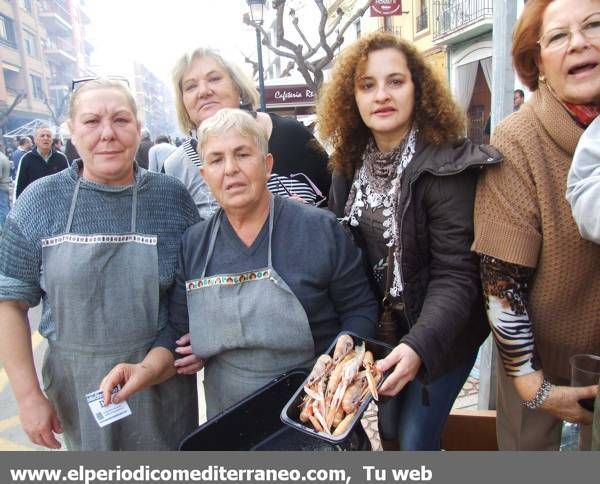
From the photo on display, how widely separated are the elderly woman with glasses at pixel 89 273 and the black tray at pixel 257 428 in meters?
0.46

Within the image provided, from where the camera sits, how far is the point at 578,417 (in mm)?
1438

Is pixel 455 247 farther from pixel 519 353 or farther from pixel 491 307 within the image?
pixel 519 353

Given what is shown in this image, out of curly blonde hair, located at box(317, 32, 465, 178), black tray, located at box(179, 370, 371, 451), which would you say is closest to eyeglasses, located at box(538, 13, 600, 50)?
curly blonde hair, located at box(317, 32, 465, 178)

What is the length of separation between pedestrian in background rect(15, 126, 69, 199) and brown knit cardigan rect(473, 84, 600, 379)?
6929mm

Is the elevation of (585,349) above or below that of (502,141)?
below

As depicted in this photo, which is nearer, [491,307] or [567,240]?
[567,240]

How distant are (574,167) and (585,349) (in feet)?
2.07

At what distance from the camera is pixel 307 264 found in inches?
65.4

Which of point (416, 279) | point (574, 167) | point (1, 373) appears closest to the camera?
point (574, 167)

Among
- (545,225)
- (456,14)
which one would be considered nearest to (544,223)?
(545,225)

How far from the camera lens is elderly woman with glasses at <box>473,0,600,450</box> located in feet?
4.47
